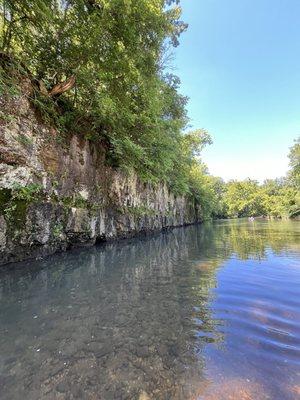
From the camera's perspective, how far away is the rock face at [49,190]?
22.8 ft

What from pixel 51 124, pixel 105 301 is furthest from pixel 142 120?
pixel 105 301

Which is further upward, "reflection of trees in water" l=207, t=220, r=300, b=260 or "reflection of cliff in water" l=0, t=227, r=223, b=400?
"reflection of trees in water" l=207, t=220, r=300, b=260

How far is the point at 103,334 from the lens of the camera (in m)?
3.24

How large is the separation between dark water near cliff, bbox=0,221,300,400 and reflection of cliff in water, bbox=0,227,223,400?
1 centimetres

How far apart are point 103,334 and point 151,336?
64 centimetres

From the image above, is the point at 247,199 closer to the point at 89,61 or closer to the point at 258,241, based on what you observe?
the point at 258,241

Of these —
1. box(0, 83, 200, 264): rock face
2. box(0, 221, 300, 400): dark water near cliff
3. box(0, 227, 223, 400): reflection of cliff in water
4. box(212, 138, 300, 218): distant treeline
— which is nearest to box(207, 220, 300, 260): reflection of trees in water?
box(0, 221, 300, 400): dark water near cliff

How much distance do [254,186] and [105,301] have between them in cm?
8082

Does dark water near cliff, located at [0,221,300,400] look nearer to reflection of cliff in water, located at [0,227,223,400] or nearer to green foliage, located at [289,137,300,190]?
reflection of cliff in water, located at [0,227,223,400]

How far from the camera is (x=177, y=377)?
7.78 ft

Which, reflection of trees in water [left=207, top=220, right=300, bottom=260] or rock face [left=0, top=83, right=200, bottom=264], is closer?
rock face [left=0, top=83, right=200, bottom=264]

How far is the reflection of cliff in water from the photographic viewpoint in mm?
2295

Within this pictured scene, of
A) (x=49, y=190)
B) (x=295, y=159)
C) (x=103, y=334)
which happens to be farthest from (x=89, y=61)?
(x=295, y=159)

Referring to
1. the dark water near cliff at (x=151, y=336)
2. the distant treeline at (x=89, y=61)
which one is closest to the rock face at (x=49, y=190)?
the distant treeline at (x=89, y=61)
